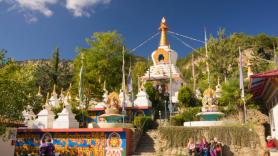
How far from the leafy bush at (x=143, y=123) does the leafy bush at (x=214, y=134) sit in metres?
2.67

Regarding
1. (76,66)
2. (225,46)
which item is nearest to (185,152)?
(225,46)

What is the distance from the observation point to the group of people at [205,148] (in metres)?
15.7

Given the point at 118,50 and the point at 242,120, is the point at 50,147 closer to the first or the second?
the point at 242,120

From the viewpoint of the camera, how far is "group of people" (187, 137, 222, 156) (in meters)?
15.7

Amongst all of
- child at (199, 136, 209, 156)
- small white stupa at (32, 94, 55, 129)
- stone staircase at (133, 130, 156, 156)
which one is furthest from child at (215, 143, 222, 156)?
small white stupa at (32, 94, 55, 129)

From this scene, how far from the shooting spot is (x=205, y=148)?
616 inches

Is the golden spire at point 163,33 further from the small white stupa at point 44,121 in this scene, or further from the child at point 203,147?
the child at point 203,147

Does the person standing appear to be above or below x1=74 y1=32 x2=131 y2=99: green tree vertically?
below

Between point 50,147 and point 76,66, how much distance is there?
3287 centimetres

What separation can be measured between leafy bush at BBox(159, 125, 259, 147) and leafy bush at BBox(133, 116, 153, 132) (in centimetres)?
267

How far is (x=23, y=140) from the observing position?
64.6 feet

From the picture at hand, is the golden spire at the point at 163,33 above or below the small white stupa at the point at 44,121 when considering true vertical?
above

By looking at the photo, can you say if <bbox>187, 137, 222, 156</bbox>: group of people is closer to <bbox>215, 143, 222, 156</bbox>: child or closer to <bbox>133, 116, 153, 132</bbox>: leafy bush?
<bbox>215, 143, 222, 156</bbox>: child

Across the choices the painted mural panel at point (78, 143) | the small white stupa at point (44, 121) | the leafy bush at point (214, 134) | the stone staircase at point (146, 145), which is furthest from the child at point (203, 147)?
the small white stupa at point (44, 121)
